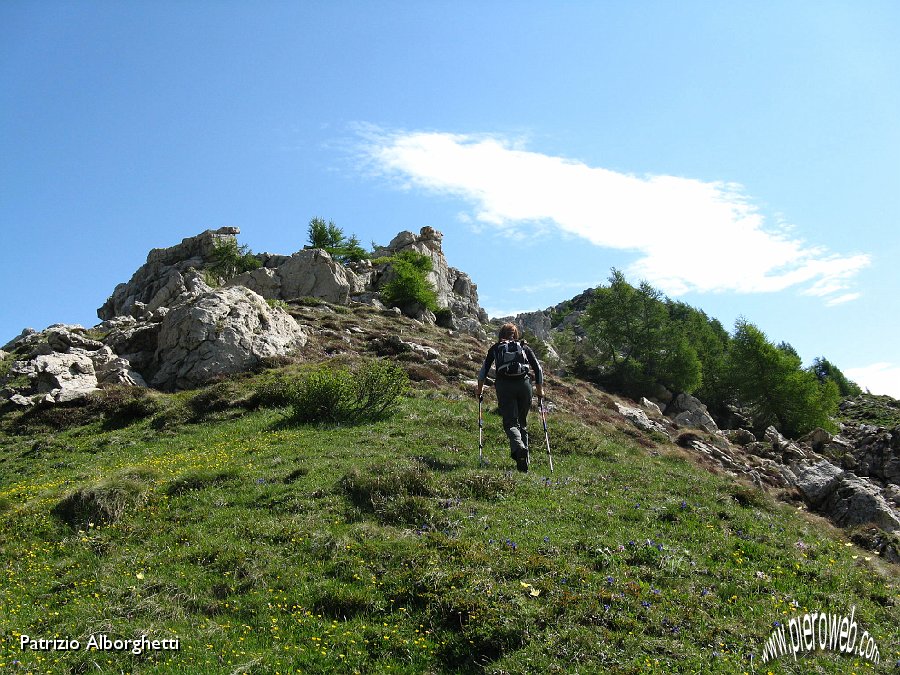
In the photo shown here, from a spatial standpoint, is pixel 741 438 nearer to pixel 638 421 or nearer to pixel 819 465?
pixel 638 421

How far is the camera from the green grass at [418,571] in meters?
6.80

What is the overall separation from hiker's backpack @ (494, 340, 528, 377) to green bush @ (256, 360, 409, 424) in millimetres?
7672

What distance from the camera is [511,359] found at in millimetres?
14266

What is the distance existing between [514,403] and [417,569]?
650cm

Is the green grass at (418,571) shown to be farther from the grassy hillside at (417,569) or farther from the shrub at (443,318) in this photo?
the shrub at (443,318)

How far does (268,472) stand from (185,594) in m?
5.85

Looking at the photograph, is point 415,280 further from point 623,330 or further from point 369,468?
point 369,468

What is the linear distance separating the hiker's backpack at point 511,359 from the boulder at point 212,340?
20.3 meters

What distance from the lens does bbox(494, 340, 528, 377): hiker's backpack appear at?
14.2 meters

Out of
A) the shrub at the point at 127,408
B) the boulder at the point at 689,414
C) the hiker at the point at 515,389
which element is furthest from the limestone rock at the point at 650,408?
the shrub at the point at 127,408

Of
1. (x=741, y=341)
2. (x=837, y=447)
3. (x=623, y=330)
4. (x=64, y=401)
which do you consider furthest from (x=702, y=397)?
(x=64, y=401)

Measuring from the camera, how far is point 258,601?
8.02 meters

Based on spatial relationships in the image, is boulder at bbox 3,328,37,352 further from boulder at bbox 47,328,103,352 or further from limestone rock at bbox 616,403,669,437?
limestone rock at bbox 616,403,669,437

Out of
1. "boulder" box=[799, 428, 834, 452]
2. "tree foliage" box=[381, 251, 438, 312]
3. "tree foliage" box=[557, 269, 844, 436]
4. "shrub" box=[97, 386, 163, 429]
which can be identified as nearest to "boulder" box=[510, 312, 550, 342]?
"tree foliage" box=[557, 269, 844, 436]
